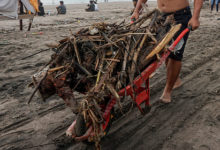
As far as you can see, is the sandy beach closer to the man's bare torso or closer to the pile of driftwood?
the pile of driftwood

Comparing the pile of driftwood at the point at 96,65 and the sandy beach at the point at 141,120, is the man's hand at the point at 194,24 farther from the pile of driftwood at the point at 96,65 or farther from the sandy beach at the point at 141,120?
the sandy beach at the point at 141,120

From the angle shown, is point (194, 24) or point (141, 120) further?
point (141, 120)

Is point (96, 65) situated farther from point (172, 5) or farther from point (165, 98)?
point (172, 5)

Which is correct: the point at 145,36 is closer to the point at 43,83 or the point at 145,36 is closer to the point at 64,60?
the point at 64,60

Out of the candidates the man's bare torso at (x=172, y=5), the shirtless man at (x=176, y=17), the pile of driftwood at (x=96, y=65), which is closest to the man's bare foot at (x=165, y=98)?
the shirtless man at (x=176, y=17)

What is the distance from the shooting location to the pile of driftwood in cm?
181

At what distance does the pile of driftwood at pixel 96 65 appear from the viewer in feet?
5.93

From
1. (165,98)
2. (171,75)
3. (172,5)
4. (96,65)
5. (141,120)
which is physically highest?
(172,5)

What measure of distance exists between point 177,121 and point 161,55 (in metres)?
0.98

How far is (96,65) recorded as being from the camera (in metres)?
2.04

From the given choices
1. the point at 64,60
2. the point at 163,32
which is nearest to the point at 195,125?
the point at 163,32

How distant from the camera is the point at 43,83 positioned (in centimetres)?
193

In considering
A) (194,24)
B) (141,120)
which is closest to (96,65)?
(141,120)

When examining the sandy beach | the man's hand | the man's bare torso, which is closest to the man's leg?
the sandy beach
